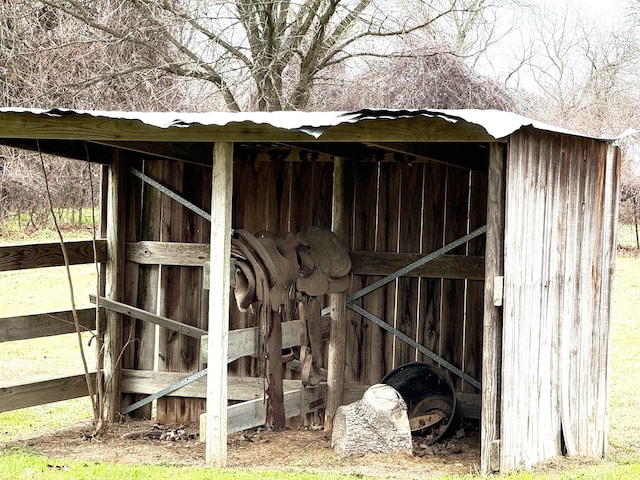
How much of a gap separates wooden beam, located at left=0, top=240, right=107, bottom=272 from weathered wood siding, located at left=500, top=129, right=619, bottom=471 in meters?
4.01

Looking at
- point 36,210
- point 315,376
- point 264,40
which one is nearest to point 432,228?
point 315,376

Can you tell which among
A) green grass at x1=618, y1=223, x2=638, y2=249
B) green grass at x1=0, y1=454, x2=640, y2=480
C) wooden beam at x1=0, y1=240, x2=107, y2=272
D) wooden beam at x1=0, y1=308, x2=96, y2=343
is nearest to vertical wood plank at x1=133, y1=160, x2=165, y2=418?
wooden beam at x1=0, y1=240, x2=107, y2=272

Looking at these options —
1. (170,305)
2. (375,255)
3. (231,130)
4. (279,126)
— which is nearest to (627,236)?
(375,255)

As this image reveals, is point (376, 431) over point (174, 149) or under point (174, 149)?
under

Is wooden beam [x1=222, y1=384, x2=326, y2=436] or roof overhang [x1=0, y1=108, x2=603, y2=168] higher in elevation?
roof overhang [x1=0, y1=108, x2=603, y2=168]

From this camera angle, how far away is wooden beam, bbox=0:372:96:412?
8.08 meters

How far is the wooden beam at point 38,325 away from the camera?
26.3 ft

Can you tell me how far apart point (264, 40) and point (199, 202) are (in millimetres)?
5121

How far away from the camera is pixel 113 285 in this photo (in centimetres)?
909

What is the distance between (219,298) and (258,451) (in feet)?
5.01

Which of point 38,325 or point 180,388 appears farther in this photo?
point 180,388

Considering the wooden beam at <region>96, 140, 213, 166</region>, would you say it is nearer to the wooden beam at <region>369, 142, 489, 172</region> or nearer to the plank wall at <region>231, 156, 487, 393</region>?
the plank wall at <region>231, 156, 487, 393</region>

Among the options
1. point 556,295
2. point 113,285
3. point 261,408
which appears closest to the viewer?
point 556,295

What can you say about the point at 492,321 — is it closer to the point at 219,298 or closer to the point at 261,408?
the point at 219,298
